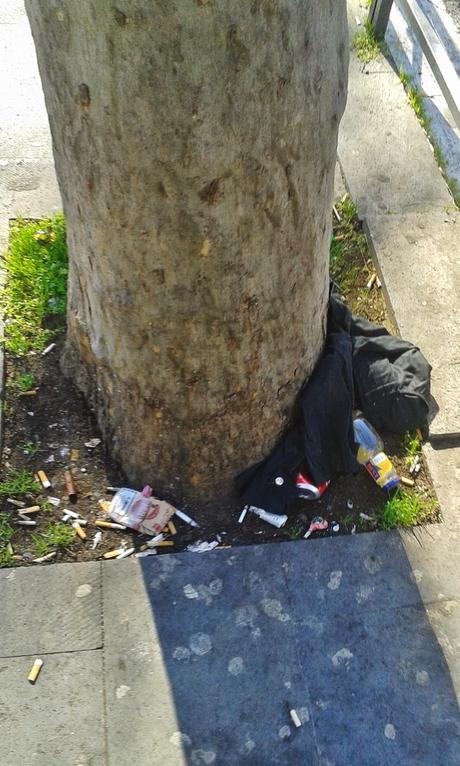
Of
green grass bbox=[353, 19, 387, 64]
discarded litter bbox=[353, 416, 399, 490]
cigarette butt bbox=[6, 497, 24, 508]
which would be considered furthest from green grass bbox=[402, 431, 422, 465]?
green grass bbox=[353, 19, 387, 64]

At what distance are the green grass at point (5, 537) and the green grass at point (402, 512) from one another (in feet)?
5.49

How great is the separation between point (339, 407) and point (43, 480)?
1407 millimetres

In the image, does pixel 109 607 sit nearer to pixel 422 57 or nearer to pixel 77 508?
pixel 77 508

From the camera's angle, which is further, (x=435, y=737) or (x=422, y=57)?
(x=422, y=57)

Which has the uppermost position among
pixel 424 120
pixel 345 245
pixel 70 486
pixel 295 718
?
pixel 424 120

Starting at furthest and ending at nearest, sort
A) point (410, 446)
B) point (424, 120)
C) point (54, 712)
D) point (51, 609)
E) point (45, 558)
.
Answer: point (424, 120) → point (410, 446) → point (45, 558) → point (51, 609) → point (54, 712)

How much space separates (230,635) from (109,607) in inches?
20.5

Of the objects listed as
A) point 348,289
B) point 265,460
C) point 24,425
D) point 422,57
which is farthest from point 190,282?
point 422,57

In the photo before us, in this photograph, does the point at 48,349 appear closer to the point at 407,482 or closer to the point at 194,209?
the point at 194,209

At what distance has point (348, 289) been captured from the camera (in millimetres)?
4414

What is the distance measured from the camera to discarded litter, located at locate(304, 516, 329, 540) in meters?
3.48

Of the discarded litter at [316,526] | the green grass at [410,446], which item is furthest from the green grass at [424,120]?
the discarded litter at [316,526]

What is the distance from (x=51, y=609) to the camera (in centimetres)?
319

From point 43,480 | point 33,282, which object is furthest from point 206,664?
point 33,282
